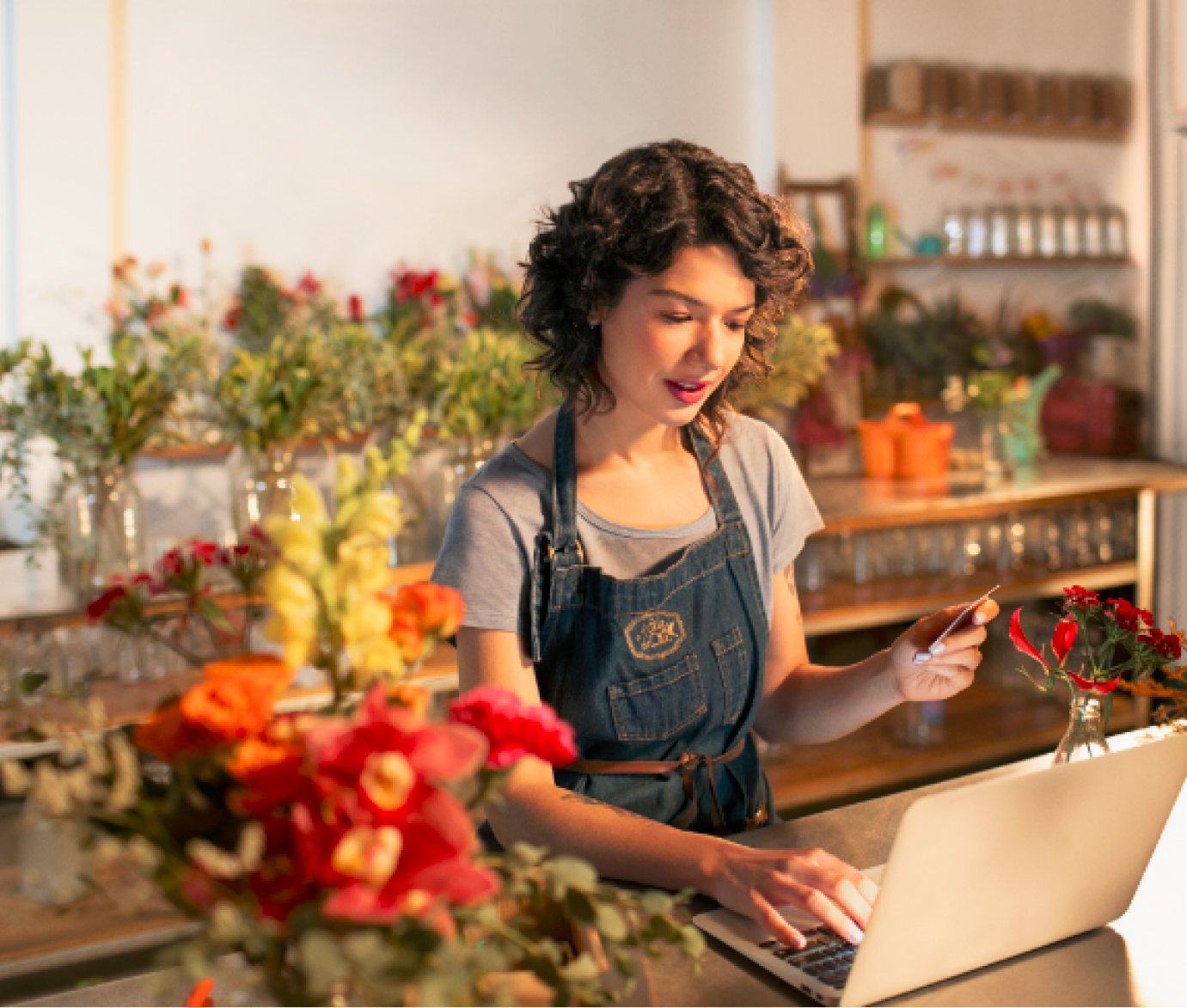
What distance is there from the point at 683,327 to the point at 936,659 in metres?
0.53

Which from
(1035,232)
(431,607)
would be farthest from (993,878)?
(1035,232)

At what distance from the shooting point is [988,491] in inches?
147

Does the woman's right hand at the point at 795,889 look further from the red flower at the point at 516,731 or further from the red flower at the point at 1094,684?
the red flower at the point at 516,731

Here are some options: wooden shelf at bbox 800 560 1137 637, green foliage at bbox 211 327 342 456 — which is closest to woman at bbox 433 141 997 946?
green foliage at bbox 211 327 342 456

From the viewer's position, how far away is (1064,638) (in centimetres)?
124

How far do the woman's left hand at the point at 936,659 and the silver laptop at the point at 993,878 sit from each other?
1.10ft

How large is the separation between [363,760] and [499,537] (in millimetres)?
956

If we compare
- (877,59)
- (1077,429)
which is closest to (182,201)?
(877,59)

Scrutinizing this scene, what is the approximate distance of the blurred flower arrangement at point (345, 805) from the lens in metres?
0.52

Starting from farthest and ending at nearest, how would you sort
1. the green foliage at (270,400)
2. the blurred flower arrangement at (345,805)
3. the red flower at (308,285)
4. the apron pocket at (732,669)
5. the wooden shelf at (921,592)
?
the red flower at (308,285)
the wooden shelf at (921,592)
the green foliage at (270,400)
the apron pocket at (732,669)
the blurred flower arrangement at (345,805)

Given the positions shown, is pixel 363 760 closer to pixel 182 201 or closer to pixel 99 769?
pixel 99 769

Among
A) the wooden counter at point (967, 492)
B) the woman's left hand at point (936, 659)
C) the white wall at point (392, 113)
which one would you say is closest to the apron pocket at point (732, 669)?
the woman's left hand at point (936, 659)

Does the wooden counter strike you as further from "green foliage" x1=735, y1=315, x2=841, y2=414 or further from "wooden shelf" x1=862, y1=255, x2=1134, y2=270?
"wooden shelf" x1=862, y1=255, x2=1134, y2=270

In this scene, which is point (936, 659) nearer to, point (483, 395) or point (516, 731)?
point (516, 731)
